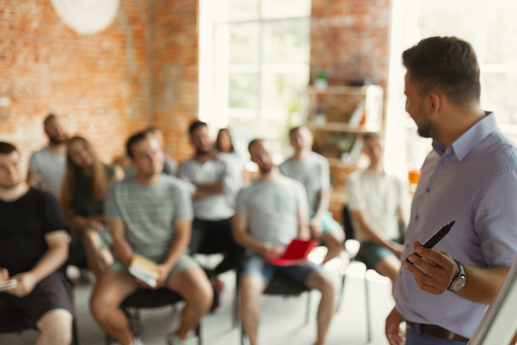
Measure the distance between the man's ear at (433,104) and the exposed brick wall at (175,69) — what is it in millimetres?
5774

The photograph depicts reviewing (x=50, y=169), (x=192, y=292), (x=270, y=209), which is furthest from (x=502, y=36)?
(x=50, y=169)

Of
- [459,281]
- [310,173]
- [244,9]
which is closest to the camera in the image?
[459,281]

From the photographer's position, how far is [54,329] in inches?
83.0

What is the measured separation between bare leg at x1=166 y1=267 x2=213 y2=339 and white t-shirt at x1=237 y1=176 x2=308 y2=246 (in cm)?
56

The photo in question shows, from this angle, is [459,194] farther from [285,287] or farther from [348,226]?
[348,226]

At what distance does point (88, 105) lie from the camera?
6301 millimetres

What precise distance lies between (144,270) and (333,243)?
1.56 m

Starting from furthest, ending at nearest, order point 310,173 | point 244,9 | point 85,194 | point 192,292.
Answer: point 244,9
point 310,173
point 85,194
point 192,292

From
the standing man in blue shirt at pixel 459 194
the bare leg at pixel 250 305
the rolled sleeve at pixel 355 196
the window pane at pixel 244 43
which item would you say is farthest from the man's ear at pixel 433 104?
the window pane at pixel 244 43

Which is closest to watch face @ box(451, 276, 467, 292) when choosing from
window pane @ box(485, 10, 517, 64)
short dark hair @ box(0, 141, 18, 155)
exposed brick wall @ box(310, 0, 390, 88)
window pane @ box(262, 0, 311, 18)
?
short dark hair @ box(0, 141, 18, 155)

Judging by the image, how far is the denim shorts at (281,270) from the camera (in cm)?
263

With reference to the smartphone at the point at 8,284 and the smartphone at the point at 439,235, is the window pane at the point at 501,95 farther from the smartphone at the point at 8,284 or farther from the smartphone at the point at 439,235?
the smartphone at the point at 8,284

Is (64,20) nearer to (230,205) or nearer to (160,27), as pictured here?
(160,27)

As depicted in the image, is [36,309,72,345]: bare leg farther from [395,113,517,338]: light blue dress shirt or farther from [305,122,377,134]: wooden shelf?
[305,122,377,134]: wooden shelf
